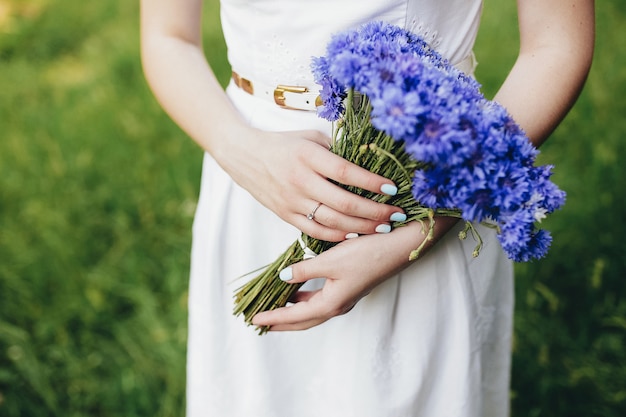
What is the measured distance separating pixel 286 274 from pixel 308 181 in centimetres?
20

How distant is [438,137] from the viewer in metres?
0.83

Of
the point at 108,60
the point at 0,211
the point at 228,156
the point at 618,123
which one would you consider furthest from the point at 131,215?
the point at 618,123

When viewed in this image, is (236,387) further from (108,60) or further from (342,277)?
(108,60)

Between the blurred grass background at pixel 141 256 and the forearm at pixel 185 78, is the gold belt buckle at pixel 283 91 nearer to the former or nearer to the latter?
the forearm at pixel 185 78

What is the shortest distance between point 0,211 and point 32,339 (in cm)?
81

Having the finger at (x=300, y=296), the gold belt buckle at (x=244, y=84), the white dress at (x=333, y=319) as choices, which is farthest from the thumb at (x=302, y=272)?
the gold belt buckle at (x=244, y=84)

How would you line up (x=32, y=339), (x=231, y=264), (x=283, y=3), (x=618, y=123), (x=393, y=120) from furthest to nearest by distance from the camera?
(x=618, y=123)
(x=32, y=339)
(x=231, y=264)
(x=283, y=3)
(x=393, y=120)

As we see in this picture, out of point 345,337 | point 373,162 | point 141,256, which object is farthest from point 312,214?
point 141,256

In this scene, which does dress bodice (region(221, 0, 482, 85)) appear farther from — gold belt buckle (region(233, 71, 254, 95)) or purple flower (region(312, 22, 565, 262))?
purple flower (region(312, 22, 565, 262))

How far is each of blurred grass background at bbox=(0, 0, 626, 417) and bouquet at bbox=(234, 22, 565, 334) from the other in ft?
4.14

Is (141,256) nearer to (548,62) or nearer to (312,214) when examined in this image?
(312,214)

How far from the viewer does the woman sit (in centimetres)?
111

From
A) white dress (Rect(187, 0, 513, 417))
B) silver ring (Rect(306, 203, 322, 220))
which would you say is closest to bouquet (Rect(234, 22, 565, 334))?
silver ring (Rect(306, 203, 322, 220))

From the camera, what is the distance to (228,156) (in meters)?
1.26
